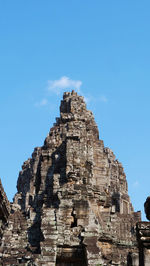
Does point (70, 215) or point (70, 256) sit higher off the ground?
point (70, 215)

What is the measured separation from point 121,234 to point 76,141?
8.53 m

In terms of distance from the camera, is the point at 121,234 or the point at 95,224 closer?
the point at 95,224

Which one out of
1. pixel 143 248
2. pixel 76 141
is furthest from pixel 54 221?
pixel 143 248

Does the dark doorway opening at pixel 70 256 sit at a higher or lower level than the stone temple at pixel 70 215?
lower

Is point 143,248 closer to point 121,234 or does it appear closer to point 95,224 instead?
point 95,224

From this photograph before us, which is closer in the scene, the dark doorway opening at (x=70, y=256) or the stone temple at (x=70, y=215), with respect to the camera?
the stone temple at (x=70, y=215)

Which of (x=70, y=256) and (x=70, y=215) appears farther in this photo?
(x=70, y=215)

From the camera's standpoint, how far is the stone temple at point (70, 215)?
23.0m

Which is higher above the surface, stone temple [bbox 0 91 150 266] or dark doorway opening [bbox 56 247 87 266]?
stone temple [bbox 0 91 150 266]

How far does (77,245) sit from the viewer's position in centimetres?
2361

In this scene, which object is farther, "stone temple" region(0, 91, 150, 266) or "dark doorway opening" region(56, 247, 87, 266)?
"dark doorway opening" region(56, 247, 87, 266)

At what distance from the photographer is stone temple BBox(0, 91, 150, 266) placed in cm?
2295

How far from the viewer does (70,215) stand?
25625 mm

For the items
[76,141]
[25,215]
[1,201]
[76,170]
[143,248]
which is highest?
[76,141]
